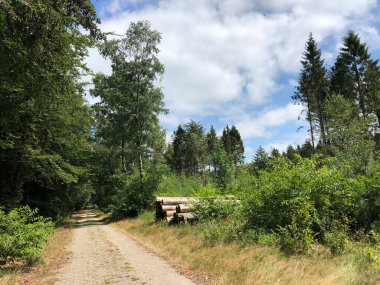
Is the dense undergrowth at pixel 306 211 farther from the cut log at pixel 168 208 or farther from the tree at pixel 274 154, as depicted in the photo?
the cut log at pixel 168 208

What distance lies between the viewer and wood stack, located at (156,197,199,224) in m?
15.8

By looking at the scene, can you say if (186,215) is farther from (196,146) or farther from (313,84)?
(196,146)

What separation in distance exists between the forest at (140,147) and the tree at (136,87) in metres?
0.09

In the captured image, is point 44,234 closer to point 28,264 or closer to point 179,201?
point 28,264

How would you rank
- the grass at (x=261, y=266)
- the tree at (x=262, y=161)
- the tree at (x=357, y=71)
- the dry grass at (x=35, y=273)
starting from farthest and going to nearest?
the tree at (x=357, y=71) < the tree at (x=262, y=161) < the dry grass at (x=35, y=273) < the grass at (x=261, y=266)

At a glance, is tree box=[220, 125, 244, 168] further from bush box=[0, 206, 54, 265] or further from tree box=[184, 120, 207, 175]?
bush box=[0, 206, 54, 265]

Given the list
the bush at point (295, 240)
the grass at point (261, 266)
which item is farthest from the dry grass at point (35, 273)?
the bush at point (295, 240)

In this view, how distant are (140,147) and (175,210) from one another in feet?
40.1

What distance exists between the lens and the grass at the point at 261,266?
6.49m

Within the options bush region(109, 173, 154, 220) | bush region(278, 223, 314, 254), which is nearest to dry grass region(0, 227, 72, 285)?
bush region(278, 223, 314, 254)

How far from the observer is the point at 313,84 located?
39625 millimetres

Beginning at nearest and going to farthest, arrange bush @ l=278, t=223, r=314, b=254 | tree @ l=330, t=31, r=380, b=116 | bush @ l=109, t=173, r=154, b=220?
bush @ l=278, t=223, r=314, b=254
bush @ l=109, t=173, r=154, b=220
tree @ l=330, t=31, r=380, b=116

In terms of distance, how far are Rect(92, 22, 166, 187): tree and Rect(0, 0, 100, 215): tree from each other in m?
4.82

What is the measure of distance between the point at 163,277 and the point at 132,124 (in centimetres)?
2214
